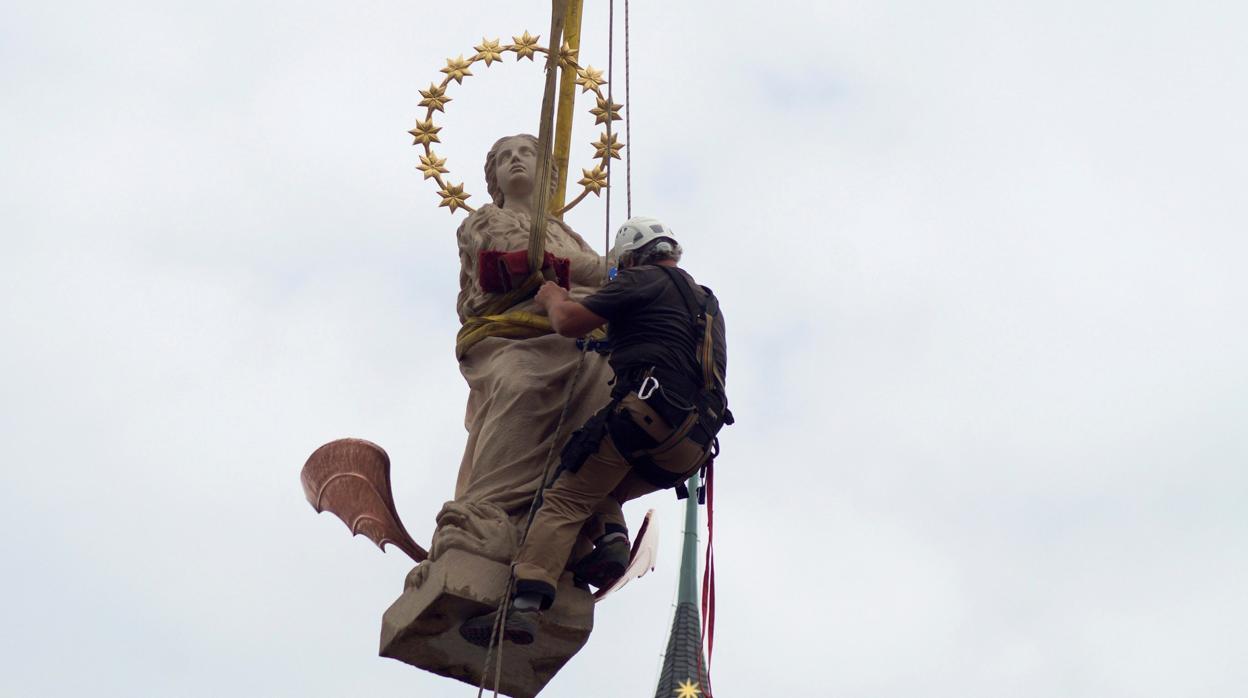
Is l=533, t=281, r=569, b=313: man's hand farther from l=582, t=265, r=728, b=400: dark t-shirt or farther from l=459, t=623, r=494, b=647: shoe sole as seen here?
l=459, t=623, r=494, b=647: shoe sole

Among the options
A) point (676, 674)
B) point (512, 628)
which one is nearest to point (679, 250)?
point (512, 628)

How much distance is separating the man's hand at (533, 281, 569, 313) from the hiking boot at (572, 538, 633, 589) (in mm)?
1147

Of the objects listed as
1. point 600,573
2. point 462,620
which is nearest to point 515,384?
point 600,573

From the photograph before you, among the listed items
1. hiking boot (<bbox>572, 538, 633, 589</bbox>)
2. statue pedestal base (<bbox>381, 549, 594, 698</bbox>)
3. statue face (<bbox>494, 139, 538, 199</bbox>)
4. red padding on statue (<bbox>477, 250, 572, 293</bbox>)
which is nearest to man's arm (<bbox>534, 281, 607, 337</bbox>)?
red padding on statue (<bbox>477, 250, 572, 293</bbox>)

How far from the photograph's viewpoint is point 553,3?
1036 cm

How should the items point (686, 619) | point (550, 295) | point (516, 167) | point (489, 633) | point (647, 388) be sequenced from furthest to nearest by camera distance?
point (686, 619)
point (516, 167)
point (550, 295)
point (489, 633)
point (647, 388)

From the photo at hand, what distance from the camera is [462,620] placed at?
9.85 meters

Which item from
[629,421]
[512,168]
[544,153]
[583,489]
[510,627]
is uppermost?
[512,168]

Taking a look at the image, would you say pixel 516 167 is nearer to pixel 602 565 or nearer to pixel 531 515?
pixel 531 515

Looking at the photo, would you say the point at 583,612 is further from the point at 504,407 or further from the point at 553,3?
the point at 553,3

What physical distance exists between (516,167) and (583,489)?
209cm

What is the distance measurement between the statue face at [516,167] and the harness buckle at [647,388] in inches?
72.8

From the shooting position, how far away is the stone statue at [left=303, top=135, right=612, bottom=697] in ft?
32.3

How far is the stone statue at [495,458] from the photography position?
32.3 ft
